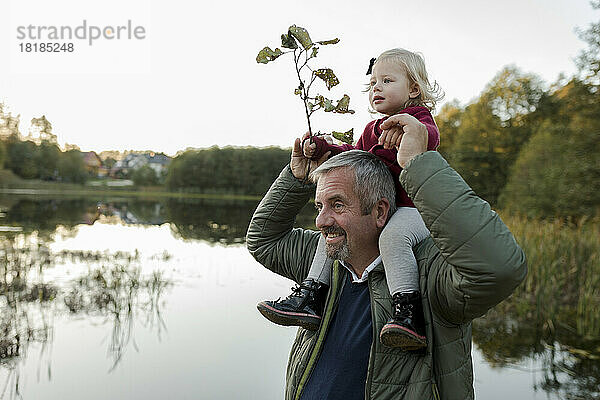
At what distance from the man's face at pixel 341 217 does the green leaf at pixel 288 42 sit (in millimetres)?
386

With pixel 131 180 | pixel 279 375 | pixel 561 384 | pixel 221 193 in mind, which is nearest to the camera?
pixel 561 384

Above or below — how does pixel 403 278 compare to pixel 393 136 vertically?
below

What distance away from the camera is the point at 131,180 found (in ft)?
151

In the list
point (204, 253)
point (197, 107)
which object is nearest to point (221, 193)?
point (197, 107)

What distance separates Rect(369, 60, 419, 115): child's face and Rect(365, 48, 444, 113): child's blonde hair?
0.02 meters

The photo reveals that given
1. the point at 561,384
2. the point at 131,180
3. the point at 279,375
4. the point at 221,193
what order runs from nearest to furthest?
the point at 561,384, the point at 279,375, the point at 221,193, the point at 131,180

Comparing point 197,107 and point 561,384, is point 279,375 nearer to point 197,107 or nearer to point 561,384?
point 561,384

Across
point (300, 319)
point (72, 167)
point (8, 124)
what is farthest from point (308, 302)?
point (72, 167)

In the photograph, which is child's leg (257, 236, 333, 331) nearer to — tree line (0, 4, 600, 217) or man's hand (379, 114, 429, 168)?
man's hand (379, 114, 429, 168)

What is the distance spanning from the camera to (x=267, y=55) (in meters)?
1.49

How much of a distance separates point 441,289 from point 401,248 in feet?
0.61

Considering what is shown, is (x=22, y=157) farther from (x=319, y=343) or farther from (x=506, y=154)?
(x=319, y=343)

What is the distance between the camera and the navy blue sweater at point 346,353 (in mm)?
1431

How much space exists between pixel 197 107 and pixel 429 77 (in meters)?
31.8
